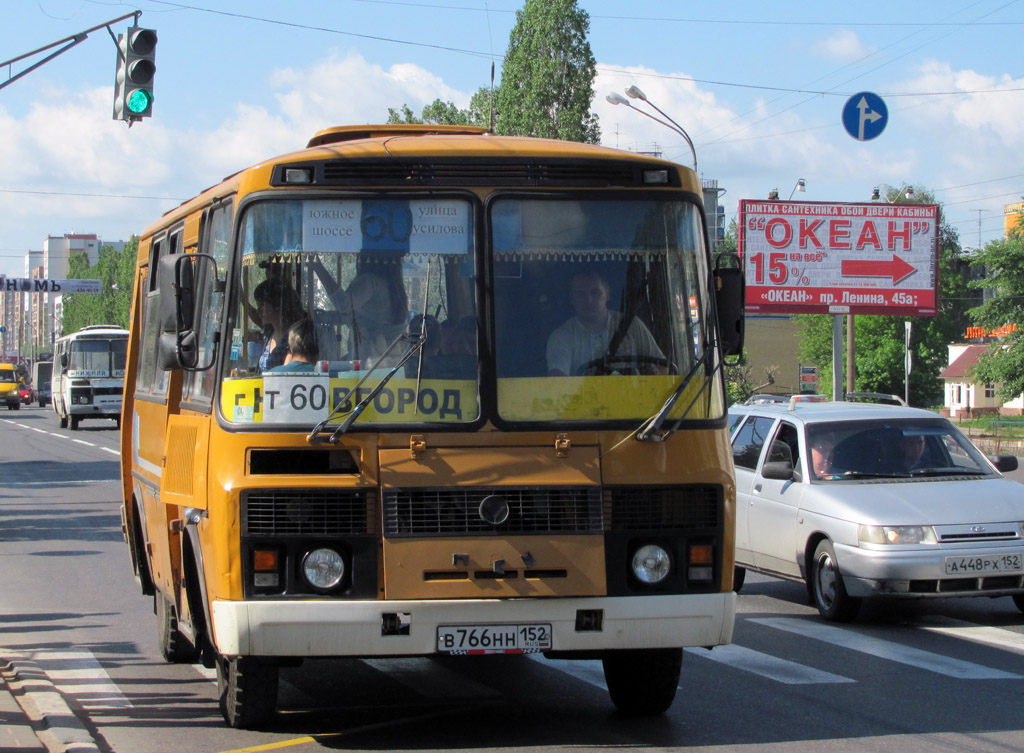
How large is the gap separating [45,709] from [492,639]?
96.0 inches

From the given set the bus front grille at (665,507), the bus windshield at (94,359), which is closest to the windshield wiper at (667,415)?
the bus front grille at (665,507)

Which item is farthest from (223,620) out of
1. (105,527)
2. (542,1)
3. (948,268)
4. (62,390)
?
(948,268)

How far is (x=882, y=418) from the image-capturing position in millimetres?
11117

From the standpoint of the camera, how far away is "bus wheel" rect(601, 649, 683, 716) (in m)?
6.80

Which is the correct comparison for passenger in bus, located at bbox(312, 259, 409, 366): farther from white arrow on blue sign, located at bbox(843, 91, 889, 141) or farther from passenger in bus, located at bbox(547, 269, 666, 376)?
white arrow on blue sign, located at bbox(843, 91, 889, 141)

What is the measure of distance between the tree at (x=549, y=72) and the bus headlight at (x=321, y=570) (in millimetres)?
58039

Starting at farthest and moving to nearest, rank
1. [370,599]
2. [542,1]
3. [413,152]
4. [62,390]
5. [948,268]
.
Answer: [948,268], [542,1], [62,390], [413,152], [370,599]

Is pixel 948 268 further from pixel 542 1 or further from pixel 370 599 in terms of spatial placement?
pixel 370 599

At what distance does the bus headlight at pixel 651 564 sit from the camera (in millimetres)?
6242

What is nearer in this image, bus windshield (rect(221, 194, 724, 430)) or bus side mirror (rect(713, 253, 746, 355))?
bus windshield (rect(221, 194, 724, 430))

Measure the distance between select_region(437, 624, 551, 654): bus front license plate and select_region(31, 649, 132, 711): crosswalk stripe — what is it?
227 cm

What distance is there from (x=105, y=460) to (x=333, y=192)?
84.8 feet

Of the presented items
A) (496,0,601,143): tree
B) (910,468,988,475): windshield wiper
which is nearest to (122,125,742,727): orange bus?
(910,468,988,475): windshield wiper

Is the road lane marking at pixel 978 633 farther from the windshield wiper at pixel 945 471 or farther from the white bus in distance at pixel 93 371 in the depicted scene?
the white bus in distance at pixel 93 371
